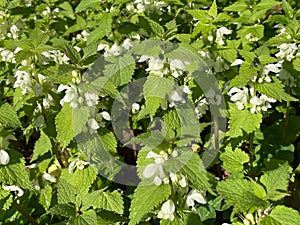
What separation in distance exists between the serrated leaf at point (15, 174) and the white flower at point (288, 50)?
200 centimetres

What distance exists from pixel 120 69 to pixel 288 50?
1.25 meters

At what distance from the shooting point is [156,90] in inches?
94.6

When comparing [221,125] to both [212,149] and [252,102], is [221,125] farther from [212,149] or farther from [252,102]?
[252,102]

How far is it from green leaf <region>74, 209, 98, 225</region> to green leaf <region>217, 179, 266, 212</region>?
691 mm

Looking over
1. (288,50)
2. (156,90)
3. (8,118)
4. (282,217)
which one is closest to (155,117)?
(156,90)

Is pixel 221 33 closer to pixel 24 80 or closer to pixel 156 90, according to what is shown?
pixel 156 90

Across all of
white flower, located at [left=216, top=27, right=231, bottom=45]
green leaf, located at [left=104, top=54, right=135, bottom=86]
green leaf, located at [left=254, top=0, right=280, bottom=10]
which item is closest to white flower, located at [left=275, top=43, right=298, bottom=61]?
white flower, located at [left=216, top=27, right=231, bottom=45]

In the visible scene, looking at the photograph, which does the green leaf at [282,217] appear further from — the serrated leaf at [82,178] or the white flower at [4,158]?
the white flower at [4,158]

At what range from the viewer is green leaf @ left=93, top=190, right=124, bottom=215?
272cm

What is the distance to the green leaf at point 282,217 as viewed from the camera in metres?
2.11

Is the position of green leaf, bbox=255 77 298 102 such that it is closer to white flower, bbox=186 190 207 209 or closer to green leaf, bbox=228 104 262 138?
green leaf, bbox=228 104 262 138

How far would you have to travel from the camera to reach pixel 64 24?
4.71m

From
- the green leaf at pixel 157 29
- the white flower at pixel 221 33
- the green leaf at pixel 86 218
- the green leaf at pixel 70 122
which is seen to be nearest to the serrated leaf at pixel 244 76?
the white flower at pixel 221 33

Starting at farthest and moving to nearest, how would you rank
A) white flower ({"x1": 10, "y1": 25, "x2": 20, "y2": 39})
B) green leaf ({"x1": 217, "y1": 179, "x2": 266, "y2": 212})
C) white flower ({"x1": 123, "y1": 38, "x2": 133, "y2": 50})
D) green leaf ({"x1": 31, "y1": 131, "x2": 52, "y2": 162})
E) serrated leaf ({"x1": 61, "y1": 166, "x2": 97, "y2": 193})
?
white flower ({"x1": 10, "y1": 25, "x2": 20, "y2": 39}), green leaf ({"x1": 31, "y1": 131, "x2": 52, "y2": 162}), white flower ({"x1": 123, "y1": 38, "x2": 133, "y2": 50}), serrated leaf ({"x1": 61, "y1": 166, "x2": 97, "y2": 193}), green leaf ({"x1": 217, "y1": 179, "x2": 266, "y2": 212})
